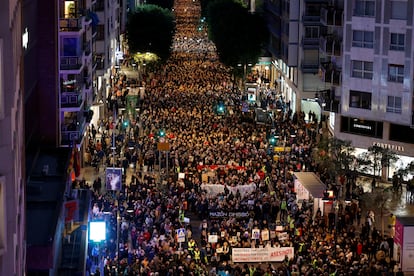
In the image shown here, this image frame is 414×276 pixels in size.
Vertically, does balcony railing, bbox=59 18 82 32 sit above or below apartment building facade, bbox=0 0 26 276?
above

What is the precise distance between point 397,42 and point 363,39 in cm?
322

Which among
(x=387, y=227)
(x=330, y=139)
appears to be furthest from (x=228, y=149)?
(x=387, y=227)

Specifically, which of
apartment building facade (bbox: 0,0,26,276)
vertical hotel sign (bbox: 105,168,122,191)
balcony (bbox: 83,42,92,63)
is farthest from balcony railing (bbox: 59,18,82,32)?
apartment building facade (bbox: 0,0,26,276)

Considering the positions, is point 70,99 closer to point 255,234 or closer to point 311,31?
point 255,234

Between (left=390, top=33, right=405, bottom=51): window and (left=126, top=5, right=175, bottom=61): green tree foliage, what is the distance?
5935 centimetres

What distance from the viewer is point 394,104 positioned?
6259 centimetres

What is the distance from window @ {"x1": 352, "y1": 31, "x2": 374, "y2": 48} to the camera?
6397cm

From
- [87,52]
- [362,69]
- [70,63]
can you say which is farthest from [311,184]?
[87,52]

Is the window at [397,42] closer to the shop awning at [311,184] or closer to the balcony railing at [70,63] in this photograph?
the shop awning at [311,184]

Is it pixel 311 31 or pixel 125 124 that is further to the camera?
pixel 311 31

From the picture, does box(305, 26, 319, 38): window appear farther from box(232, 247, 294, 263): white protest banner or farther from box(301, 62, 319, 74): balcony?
box(232, 247, 294, 263): white protest banner

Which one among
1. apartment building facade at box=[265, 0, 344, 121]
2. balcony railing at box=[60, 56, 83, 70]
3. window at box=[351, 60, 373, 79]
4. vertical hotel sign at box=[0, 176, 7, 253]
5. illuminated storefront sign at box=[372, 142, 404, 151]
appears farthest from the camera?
apartment building facade at box=[265, 0, 344, 121]

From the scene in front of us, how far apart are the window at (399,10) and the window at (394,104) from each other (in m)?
5.25

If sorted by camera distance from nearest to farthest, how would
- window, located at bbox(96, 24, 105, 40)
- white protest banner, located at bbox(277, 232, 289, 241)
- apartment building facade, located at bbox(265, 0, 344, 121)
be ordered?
white protest banner, located at bbox(277, 232, 289, 241) → apartment building facade, located at bbox(265, 0, 344, 121) → window, located at bbox(96, 24, 105, 40)
